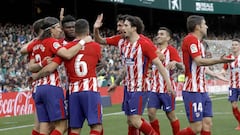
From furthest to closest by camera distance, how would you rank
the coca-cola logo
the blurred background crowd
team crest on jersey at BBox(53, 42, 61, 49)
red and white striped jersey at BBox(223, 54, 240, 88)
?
the blurred background crowd → the coca-cola logo → red and white striped jersey at BBox(223, 54, 240, 88) → team crest on jersey at BBox(53, 42, 61, 49)

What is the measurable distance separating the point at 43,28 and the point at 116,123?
8.44 metres

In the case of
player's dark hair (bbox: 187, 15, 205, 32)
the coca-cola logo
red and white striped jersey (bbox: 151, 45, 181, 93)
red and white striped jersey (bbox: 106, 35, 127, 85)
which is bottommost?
the coca-cola logo

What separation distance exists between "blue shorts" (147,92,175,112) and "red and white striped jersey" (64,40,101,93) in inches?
136

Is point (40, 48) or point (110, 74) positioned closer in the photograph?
point (40, 48)

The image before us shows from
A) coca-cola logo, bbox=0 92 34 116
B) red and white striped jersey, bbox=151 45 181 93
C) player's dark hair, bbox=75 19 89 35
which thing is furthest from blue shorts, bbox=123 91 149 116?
coca-cola logo, bbox=0 92 34 116

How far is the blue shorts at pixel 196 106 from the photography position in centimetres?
956

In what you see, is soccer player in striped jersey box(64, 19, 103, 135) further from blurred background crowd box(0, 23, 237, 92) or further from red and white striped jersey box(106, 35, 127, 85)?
blurred background crowd box(0, 23, 237, 92)

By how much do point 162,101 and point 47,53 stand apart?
3900 mm

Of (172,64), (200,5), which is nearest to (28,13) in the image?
(200,5)

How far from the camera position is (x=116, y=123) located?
56.5 feet

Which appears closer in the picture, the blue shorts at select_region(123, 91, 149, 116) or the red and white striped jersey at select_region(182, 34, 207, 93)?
the red and white striped jersey at select_region(182, 34, 207, 93)

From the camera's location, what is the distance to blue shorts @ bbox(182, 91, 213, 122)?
9.56m

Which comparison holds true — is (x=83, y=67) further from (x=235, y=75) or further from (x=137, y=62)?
(x=235, y=75)

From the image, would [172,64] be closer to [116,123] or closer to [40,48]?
[40,48]
